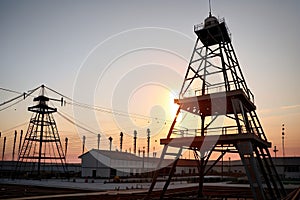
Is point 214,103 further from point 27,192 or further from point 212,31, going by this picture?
point 27,192

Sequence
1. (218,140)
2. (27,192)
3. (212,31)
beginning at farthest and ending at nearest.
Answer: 1. (27,192)
2. (212,31)
3. (218,140)

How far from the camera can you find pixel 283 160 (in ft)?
266

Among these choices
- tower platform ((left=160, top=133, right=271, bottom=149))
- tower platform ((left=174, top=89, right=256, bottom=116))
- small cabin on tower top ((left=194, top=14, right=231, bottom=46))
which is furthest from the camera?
small cabin on tower top ((left=194, top=14, right=231, bottom=46))

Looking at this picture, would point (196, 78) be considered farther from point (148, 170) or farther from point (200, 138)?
point (148, 170)

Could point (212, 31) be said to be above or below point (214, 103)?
above

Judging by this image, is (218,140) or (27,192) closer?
(218,140)

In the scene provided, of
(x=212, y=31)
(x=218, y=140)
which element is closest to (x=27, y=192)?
(x=218, y=140)

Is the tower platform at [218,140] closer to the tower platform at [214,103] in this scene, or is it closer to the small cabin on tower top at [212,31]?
the tower platform at [214,103]

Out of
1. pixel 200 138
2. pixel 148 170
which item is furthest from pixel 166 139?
pixel 148 170

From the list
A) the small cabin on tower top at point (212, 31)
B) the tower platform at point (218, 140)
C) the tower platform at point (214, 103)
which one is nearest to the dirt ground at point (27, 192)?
the tower platform at point (218, 140)

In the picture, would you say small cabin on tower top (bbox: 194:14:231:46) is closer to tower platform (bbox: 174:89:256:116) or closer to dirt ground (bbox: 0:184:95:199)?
tower platform (bbox: 174:89:256:116)

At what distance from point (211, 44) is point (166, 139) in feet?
31.1

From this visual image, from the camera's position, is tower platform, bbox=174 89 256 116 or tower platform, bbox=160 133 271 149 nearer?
tower platform, bbox=160 133 271 149

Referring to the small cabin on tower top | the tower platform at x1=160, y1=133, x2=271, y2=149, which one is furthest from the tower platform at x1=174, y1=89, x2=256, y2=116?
the small cabin on tower top
